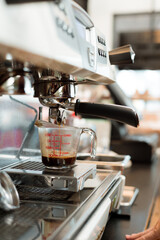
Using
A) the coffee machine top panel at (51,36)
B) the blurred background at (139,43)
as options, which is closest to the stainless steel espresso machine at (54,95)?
the coffee machine top panel at (51,36)

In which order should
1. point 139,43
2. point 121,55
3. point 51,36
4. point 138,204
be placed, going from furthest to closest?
point 139,43, point 138,204, point 121,55, point 51,36

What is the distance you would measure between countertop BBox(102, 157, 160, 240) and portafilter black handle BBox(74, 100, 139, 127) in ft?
0.90

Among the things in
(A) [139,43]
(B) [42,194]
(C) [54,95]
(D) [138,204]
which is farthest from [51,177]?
(A) [139,43]

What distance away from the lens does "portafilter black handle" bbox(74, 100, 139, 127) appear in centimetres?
75

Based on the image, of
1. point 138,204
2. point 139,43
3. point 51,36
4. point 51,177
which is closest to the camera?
point 51,36

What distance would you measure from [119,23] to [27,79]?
3820mm

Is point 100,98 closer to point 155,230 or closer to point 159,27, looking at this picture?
point 159,27

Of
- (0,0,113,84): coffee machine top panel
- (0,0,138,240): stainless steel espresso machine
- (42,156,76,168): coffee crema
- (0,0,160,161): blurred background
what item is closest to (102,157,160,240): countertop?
(0,0,138,240): stainless steel espresso machine

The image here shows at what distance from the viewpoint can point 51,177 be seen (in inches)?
28.2

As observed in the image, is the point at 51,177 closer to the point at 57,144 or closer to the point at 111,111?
the point at 57,144

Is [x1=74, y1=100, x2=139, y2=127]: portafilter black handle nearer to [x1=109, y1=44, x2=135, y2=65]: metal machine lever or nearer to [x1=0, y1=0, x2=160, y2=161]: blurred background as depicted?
[x1=109, y1=44, x2=135, y2=65]: metal machine lever

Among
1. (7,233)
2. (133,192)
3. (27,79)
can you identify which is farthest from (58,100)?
(133,192)

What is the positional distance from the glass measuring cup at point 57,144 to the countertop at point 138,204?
0.20 meters

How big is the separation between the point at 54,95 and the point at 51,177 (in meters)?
0.18
